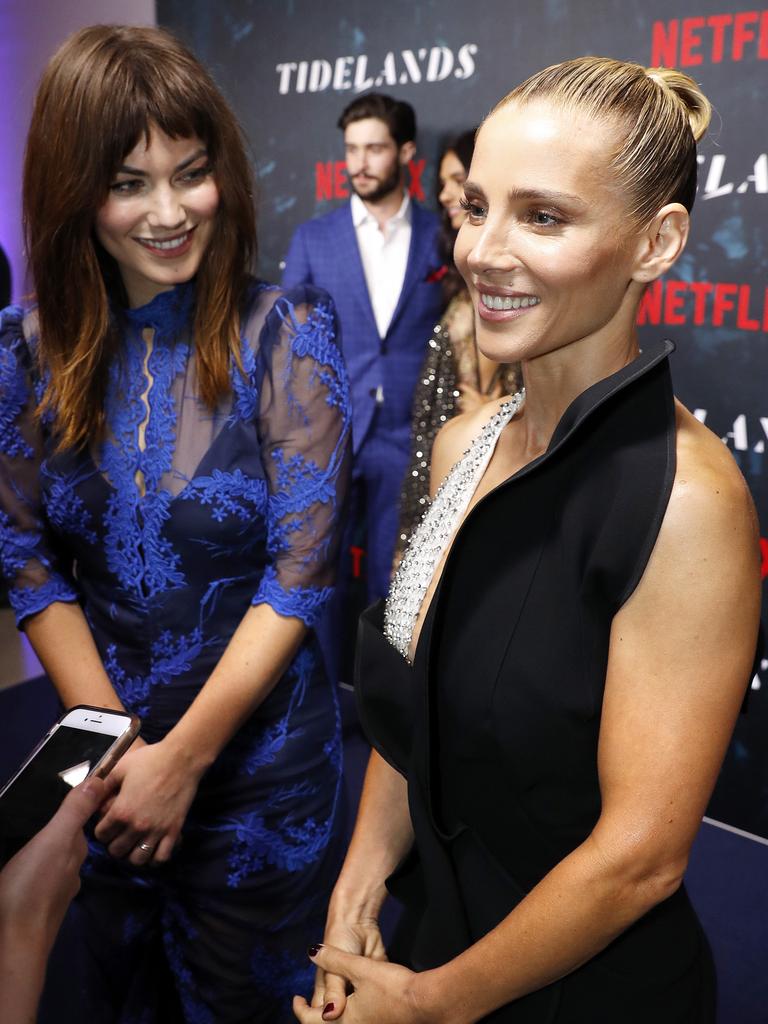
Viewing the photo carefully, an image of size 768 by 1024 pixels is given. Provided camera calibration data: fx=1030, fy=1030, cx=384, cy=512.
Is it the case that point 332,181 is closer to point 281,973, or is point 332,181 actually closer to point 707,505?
point 281,973

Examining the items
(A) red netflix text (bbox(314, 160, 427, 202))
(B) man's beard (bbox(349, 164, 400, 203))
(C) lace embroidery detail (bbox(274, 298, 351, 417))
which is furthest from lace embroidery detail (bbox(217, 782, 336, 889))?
(A) red netflix text (bbox(314, 160, 427, 202))

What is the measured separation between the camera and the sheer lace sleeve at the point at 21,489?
5.36 ft

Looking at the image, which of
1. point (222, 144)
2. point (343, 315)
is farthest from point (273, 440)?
point (343, 315)

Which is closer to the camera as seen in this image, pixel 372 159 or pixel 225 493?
pixel 225 493

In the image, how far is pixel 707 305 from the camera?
307cm

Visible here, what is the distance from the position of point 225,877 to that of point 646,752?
88 centimetres

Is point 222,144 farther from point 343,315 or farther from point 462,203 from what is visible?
point 343,315

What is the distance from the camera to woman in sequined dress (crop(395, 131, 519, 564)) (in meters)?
3.36

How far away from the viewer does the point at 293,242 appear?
13.2 ft

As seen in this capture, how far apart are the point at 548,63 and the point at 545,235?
2.68 m

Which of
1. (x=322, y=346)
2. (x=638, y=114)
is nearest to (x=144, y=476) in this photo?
(x=322, y=346)

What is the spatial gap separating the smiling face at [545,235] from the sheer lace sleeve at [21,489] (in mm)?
867

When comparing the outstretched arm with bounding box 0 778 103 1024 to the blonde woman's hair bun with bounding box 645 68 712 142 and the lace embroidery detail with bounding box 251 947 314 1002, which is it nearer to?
the lace embroidery detail with bounding box 251 947 314 1002

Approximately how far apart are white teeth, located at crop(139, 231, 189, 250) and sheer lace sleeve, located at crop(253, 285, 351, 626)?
0.56ft
